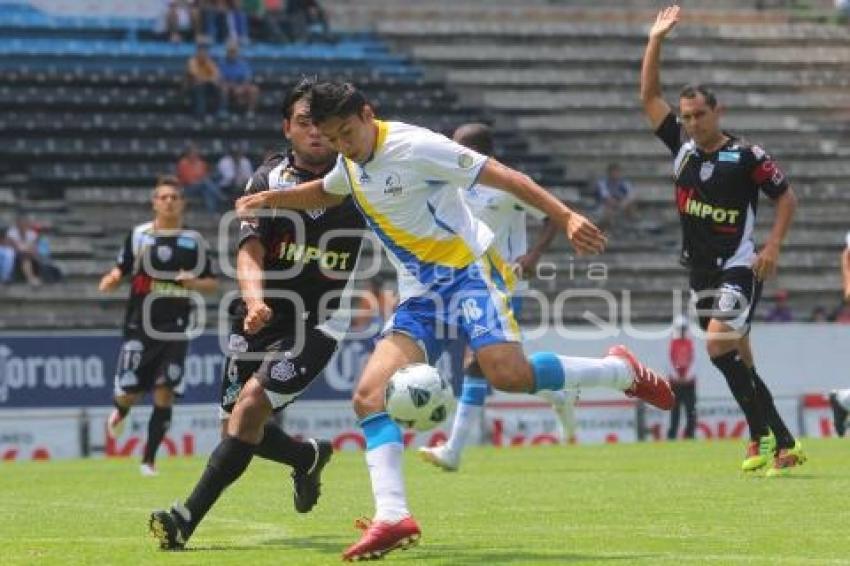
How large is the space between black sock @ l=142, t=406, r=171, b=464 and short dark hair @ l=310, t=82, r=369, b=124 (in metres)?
8.70

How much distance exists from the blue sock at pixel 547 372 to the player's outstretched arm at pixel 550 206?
0.81 m

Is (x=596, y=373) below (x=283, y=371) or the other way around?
the other way around

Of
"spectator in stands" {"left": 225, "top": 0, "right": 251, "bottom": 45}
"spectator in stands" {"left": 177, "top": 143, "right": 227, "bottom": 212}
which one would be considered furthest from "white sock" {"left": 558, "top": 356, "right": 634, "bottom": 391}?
"spectator in stands" {"left": 225, "top": 0, "right": 251, "bottom": 45}

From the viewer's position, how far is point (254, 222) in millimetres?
10453

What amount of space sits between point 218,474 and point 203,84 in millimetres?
23106

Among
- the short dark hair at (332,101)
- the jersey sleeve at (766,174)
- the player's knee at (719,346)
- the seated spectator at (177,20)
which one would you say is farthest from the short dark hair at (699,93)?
the seated spectator at (177,20)

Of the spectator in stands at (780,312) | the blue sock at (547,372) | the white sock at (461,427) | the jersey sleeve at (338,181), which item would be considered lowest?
the spectator in stands at (780,312)

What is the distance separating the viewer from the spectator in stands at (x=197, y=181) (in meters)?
29.9

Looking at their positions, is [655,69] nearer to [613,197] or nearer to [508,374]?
[508,374]

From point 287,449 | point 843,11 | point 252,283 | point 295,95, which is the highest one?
point 295,95

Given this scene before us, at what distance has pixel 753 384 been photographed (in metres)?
14.2

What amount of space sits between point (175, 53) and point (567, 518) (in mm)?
24189

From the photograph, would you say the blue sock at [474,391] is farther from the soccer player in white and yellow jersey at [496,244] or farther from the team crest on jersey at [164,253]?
the team crest on jersey at [164,253]

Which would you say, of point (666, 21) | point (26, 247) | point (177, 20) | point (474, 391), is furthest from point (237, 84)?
point (666, 21)
